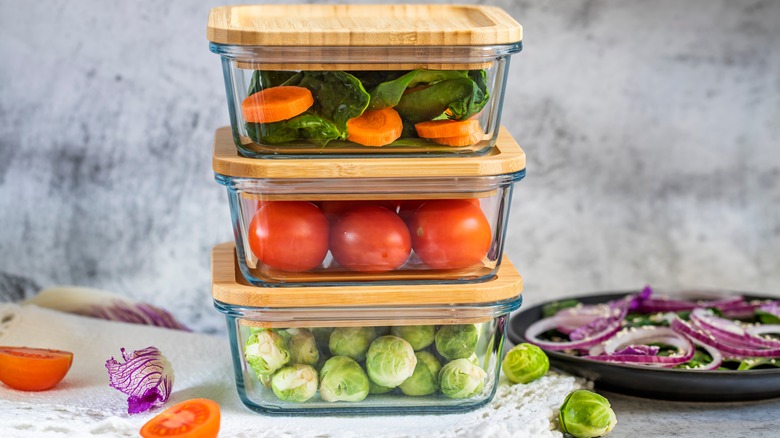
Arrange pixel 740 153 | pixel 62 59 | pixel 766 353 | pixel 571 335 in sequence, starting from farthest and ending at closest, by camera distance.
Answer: pixel 740 153 < pixel 62 59 < pixel 571 335 < pixel 766 353

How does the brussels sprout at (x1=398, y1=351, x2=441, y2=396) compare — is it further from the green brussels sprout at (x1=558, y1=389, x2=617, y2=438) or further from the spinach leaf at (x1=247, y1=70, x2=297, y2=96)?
the spinach leaf at (x1=247, y1=70, x2=297, y2=96)

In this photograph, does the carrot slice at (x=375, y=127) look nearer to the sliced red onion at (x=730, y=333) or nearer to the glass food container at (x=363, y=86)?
the glass food container at (x=363, y=86)

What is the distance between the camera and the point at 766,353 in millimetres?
1716

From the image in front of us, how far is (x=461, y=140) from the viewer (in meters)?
1.45

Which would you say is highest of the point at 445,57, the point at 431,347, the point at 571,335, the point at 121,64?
the point at 445,57

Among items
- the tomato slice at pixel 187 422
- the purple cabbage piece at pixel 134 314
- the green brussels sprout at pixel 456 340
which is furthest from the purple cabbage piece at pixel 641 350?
the purple cabbage piece at pixel 134 314

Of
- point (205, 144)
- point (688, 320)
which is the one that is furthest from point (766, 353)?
point (205, 144)

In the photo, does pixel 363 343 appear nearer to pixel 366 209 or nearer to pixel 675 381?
pixel 366 209

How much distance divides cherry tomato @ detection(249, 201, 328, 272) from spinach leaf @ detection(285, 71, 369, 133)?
14 cm

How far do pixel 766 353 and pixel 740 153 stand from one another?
754 millimetres

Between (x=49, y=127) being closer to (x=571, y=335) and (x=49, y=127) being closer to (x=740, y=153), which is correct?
(x=571, y=335)

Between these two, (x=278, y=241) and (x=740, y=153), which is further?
(x=740, y=153)

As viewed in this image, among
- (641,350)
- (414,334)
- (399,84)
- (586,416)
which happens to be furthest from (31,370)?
(641,350)

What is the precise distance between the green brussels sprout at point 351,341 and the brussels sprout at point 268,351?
0.22 ft
